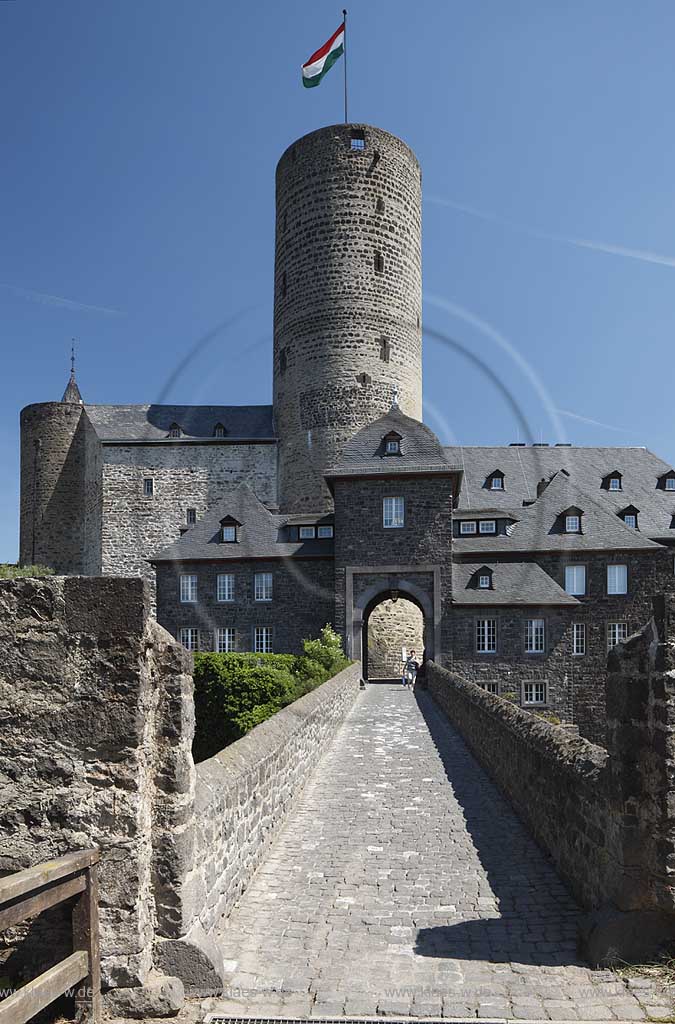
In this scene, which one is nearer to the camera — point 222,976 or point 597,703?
point 222,976

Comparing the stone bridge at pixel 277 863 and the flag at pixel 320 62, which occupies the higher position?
the flag at pixel 320 62

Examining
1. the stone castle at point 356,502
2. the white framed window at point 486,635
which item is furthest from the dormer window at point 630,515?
the white framed window at point 486,635

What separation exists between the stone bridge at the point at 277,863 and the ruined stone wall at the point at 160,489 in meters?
35.6

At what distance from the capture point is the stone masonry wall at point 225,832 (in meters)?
4.33

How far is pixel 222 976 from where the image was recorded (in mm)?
4473

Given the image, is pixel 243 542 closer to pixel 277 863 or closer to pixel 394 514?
pixel 394 514

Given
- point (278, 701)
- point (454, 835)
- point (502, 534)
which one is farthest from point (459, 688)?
point (502, 534)

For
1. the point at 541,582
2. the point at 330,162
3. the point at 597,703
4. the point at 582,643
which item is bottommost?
the point at 597,703

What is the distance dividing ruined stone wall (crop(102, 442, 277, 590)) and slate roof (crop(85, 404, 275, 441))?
0.84m

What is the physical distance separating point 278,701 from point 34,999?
17.4 m

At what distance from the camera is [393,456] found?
3172 cm

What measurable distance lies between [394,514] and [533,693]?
8157mm

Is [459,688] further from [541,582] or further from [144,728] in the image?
[541,582]

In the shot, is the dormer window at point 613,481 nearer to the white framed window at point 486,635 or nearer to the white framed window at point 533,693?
the white framed window at point 486,635
